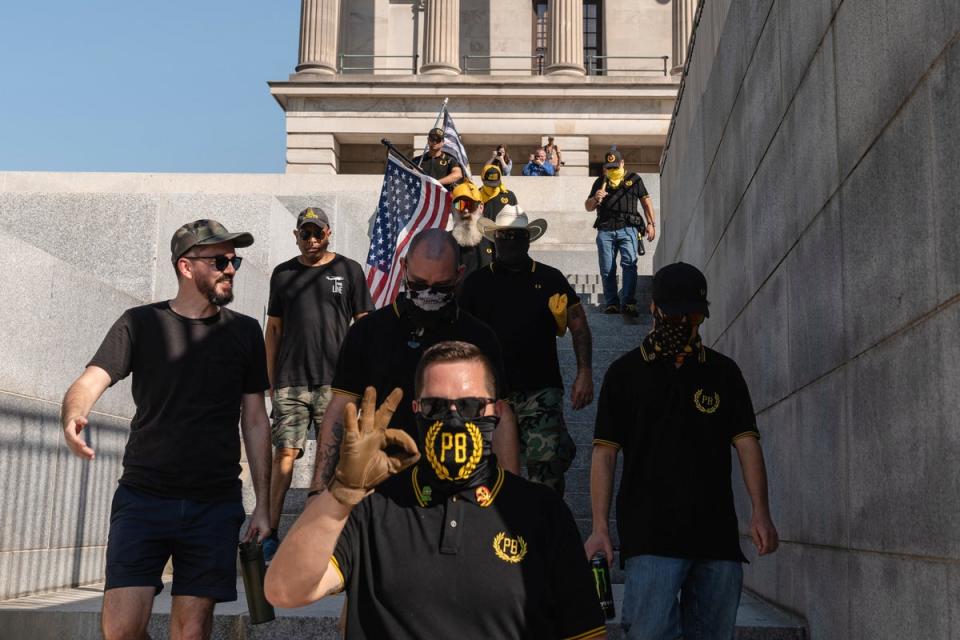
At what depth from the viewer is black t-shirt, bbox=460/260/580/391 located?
22.5 feet

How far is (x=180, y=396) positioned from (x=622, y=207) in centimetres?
910

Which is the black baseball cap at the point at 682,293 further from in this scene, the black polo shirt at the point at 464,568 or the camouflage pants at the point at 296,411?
the camouflage pants at the point at 296,411

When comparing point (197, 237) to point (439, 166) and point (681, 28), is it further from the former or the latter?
point (681, 28)

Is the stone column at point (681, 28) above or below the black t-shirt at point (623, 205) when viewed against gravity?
above

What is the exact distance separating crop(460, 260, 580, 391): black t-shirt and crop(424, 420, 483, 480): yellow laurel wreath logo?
3731 mm

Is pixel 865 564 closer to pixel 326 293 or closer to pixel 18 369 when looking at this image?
pixel 326 293

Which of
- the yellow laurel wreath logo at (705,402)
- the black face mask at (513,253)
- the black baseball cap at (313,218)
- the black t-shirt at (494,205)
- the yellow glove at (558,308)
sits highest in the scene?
the black t-shirt at (494,205)

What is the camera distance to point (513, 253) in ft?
23.4

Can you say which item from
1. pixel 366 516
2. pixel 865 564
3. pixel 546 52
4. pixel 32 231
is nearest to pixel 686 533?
pixel 865 564

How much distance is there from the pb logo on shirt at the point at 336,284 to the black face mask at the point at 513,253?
3.58 ft

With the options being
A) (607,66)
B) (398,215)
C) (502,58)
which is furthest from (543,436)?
(607,66)

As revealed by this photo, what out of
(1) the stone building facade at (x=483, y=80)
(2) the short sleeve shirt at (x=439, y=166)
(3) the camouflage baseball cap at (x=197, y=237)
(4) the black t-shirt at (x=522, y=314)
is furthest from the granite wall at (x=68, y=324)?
(1) the stone building facade at (x=483, y=80)

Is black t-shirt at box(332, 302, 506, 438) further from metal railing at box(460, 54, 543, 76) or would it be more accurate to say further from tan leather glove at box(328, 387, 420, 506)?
metal railing at box(460, 54, 543, 76)

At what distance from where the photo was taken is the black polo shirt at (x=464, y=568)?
294cm
